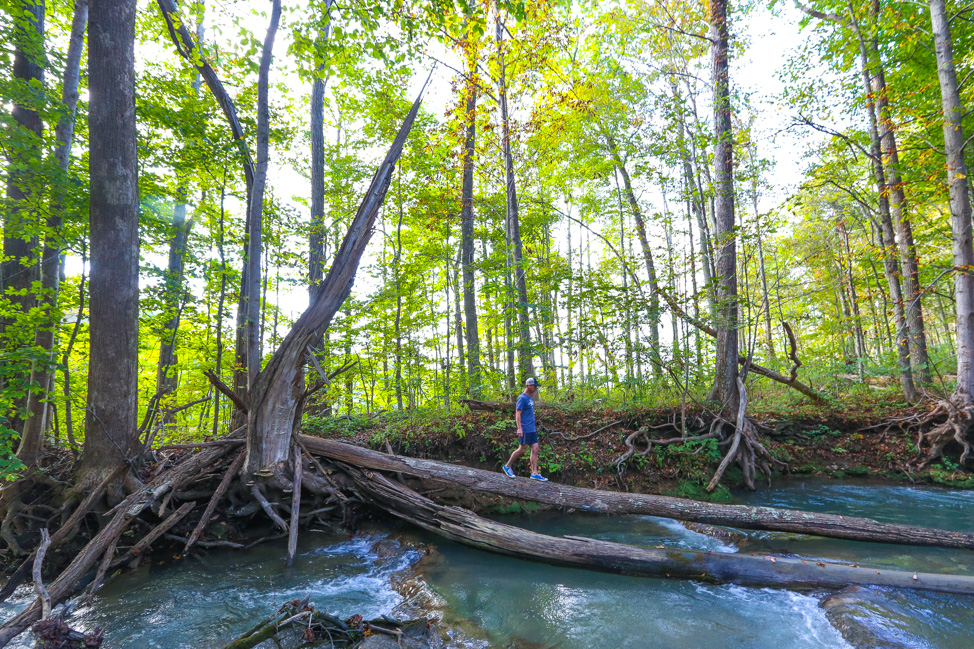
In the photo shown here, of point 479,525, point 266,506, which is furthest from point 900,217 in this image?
point 266,506

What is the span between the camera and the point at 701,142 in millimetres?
10180

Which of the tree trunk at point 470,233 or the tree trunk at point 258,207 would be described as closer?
the tree trunk at point 258,207

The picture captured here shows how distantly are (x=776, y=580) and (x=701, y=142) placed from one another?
382 inches

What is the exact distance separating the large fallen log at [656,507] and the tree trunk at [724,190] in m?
4.57

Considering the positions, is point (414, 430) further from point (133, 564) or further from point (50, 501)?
point (50, 501)

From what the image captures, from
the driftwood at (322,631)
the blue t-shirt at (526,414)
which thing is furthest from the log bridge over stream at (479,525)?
the driftwood at (322,631)

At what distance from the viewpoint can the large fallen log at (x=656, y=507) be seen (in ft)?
16.2

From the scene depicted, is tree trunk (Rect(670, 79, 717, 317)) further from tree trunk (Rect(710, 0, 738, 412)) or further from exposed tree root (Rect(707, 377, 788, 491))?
exposed tree root (Rect(707, 377, 788, 491))

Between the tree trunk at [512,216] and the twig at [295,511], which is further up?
the tree trunk at [512,216]

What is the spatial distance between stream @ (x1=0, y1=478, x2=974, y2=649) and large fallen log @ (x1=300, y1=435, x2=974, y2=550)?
38 centimetres

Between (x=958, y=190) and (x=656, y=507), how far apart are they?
9.17 meters

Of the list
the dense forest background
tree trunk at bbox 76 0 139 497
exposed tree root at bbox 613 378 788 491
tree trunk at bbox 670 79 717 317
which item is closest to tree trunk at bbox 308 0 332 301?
the dense forest background

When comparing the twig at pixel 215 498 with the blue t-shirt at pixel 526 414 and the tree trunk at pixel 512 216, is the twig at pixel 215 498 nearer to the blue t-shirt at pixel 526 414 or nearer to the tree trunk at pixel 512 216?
the blue t-shirt at pixel 526 414

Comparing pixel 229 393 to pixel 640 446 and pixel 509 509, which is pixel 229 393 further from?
pixel 640 446
